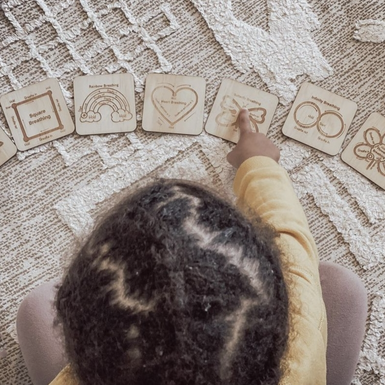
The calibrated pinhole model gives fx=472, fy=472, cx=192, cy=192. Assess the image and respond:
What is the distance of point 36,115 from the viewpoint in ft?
3.04

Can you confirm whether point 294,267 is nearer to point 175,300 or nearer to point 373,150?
point 175,300

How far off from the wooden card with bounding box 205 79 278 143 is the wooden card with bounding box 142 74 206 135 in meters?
0.03

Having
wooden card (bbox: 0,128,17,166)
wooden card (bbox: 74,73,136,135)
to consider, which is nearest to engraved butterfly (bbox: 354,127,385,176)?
wooden card (bbox: 74,73,136,135)

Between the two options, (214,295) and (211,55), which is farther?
(211,55)

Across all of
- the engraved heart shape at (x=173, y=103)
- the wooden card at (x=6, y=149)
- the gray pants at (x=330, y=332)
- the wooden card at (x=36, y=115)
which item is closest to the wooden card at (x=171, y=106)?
the engraved heart shape at (x=173, y=103)

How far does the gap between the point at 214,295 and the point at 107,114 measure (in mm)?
581

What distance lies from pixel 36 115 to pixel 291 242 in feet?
1.84

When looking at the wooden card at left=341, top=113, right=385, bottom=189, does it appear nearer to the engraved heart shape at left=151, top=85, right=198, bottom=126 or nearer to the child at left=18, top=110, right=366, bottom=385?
the engraved heart shape at left=151, top=85, right=198, bottom=126

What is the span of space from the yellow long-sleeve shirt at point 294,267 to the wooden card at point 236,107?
13 cm

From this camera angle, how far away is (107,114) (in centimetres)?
93

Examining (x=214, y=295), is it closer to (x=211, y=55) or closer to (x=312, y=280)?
(x=312, y=280)

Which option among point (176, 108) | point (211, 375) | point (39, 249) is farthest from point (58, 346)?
point (176, 108)

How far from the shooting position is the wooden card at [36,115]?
0.93 metres

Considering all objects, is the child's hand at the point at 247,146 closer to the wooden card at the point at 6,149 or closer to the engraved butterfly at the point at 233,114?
the engraved butterfly at the point at 233,114
